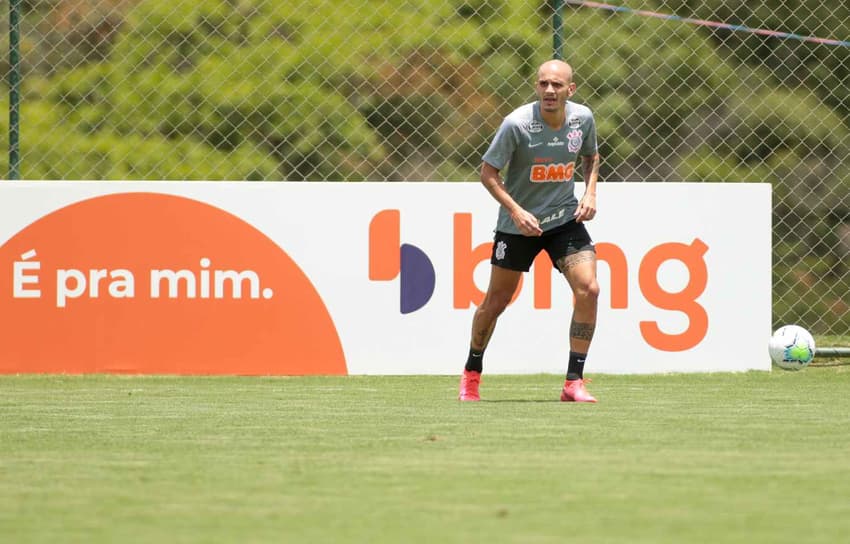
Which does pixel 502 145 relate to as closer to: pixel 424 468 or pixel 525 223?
pixel 525 223

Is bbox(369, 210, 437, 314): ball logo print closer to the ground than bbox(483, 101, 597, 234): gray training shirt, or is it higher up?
closer to the ground

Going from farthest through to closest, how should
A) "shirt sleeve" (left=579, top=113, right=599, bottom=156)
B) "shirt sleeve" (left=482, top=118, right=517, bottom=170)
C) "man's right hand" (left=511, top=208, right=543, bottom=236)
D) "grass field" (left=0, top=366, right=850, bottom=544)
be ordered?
"shirt sleeve" (left=579, top=113, right=599, bottom=156)
"shirt sleeve" (left=482, top=118, right=517, bottom=170)
"man's right hand" (left=511, top=208, right=543, bottom=236)
"grass field" (left=0, top=366, right=850, bottom=544)

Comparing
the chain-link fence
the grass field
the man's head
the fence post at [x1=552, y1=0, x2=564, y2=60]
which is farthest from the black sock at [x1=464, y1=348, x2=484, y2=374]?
the chain-link fence

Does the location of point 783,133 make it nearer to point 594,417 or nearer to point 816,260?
point 816,260

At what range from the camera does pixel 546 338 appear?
10.6m

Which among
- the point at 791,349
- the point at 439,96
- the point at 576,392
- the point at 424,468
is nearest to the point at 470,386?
the point at 576,392

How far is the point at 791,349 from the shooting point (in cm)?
1045

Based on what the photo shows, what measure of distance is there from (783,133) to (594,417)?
25.6ft

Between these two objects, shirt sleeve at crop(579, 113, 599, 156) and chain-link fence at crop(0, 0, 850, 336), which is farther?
chain-link fence at crop(0, 0, 850, 336)

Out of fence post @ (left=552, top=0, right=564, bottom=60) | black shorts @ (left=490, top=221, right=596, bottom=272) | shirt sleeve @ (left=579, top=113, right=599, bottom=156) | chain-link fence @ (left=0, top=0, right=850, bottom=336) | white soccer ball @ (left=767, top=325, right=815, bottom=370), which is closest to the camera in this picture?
black shorts @ (left=490, top=221, right=596, bottom=272)

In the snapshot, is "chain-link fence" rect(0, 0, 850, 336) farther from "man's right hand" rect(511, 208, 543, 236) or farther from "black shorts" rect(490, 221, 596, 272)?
"man's right hand" rect(511, 208, 543, 236)

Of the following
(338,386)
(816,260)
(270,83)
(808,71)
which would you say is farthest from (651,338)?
(270,83)

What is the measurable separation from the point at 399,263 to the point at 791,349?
2516mm

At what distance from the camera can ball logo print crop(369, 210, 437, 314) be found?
1059 cm
